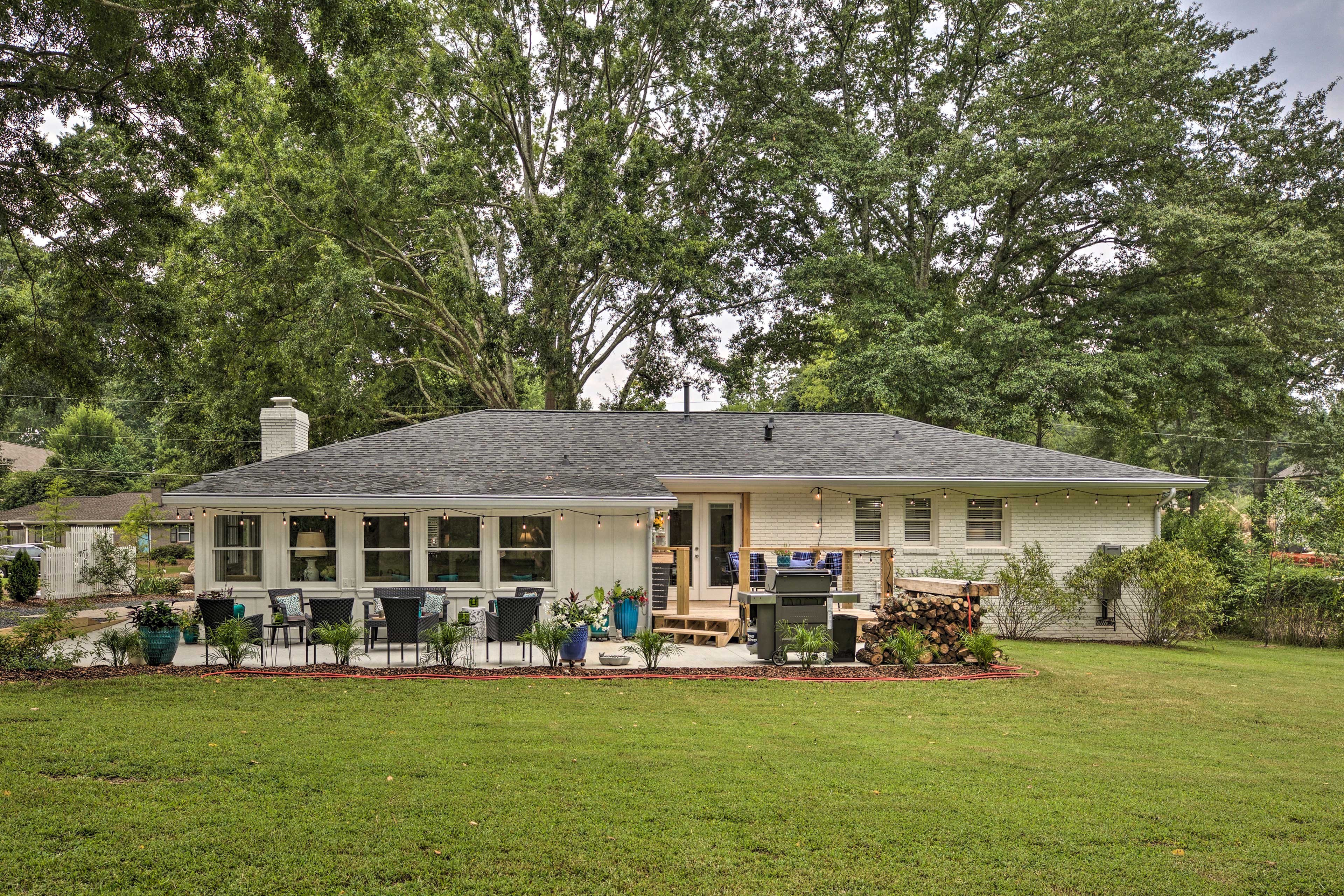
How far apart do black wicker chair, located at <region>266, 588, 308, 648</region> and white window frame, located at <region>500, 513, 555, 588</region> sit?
2937 millimetres

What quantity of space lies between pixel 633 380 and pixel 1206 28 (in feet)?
68.8

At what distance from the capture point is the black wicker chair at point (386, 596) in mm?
11719

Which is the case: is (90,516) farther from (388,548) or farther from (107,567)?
(388,548)

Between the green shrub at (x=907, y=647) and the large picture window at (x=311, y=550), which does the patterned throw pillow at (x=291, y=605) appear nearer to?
the large picture window at (x=311, y=550)

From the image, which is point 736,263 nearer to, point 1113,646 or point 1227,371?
point 1227,371

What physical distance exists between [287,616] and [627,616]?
518cm

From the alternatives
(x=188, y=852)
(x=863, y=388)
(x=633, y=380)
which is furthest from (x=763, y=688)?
(x=633, y=380)

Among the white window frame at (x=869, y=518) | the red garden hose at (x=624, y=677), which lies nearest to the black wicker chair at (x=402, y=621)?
the red garden hose at (x=624, y=677)

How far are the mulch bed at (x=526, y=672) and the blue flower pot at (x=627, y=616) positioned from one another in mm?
2590

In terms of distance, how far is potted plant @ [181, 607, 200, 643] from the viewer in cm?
Result: 1173

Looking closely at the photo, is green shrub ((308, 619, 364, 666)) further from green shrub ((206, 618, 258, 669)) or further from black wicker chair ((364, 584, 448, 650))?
green shrub ((206, 618, 258, 669))

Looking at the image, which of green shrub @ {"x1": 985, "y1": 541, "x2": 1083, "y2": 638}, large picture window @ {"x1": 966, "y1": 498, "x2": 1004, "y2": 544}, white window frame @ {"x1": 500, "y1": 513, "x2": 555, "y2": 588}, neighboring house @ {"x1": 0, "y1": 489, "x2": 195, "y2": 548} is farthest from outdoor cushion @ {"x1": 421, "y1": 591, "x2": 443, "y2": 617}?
neighboring house @ {"x1": 0, "y1": 489, "x2": 195, "y2": 548}

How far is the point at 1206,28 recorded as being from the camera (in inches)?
955

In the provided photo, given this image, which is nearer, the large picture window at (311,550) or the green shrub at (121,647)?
the green shrub at (121,647)
